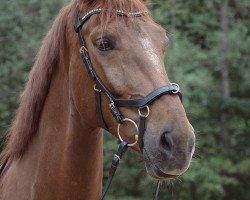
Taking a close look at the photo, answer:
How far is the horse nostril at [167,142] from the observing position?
8.63 feet

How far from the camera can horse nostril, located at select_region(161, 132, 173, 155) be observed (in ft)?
8.63

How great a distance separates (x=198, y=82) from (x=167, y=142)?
511 cm

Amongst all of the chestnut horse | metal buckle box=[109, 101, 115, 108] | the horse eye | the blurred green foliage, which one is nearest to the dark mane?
the chestnut horse

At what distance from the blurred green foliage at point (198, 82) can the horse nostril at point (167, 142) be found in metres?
4.54

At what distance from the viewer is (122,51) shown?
293 cm

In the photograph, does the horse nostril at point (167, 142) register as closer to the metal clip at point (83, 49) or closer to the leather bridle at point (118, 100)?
the leather bridle at point (118, 100)

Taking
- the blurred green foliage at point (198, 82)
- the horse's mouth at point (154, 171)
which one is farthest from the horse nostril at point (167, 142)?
the blurred green foliage at point (198, 82)

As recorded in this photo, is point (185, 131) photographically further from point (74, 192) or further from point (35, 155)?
point (35, 155)

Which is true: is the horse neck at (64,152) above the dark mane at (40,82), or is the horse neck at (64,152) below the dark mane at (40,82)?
below

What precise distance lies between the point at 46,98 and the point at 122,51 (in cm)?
72

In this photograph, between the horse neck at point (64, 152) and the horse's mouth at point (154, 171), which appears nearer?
the horse's mouth at point (154, 171)

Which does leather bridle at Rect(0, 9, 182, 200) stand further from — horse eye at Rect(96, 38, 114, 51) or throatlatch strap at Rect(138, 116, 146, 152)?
horse eye at Rect(96, 38, 114, 51)

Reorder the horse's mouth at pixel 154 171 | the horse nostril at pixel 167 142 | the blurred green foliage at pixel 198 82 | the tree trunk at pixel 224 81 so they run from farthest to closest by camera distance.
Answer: the tree trunk at pixel 224 81, the blurred green foliage at pixel 198 82, the horse's mouth at pixel 154 171, the horse nostril at pixel 167 142

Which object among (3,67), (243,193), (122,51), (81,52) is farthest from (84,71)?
(243,193)
